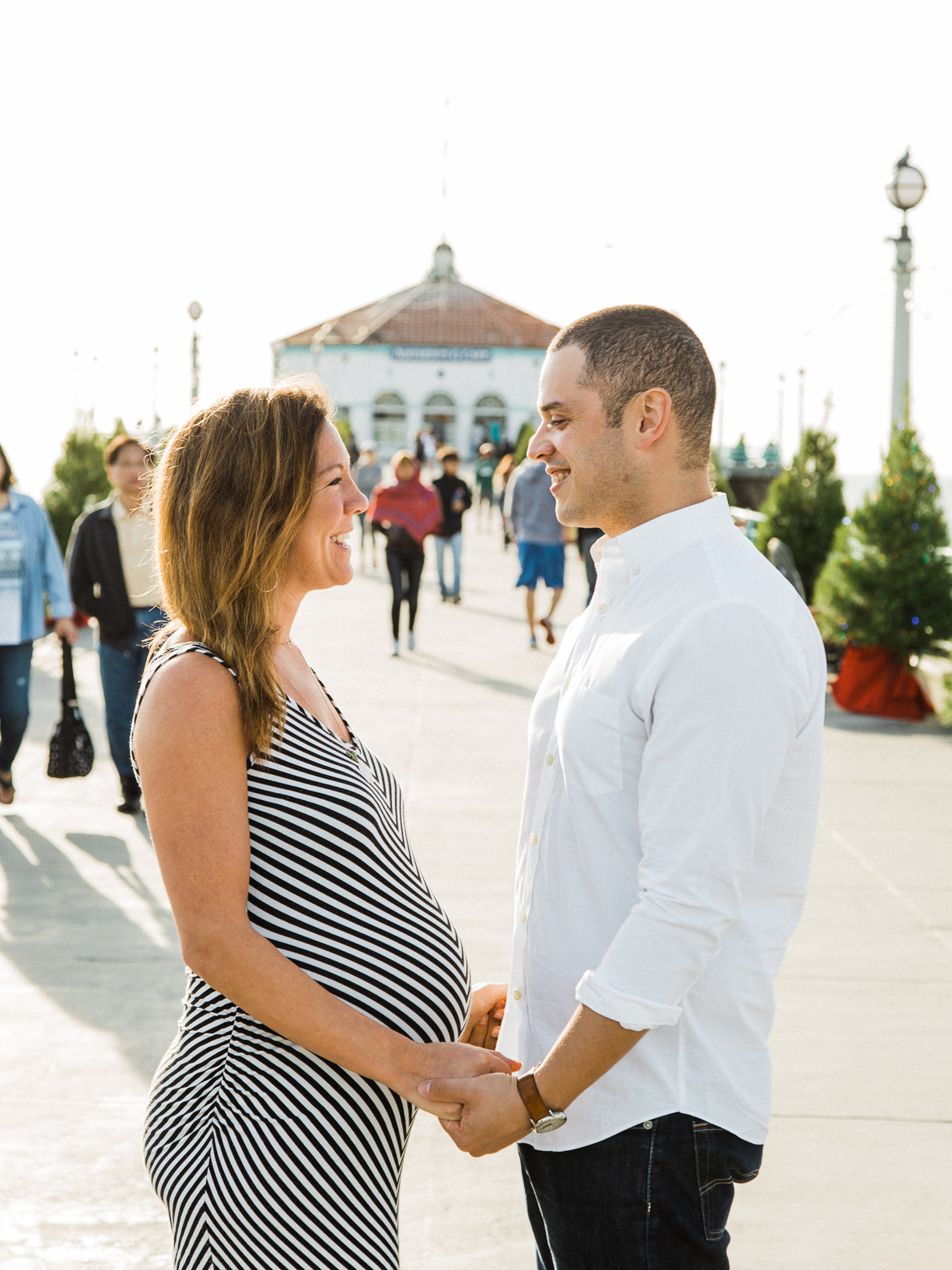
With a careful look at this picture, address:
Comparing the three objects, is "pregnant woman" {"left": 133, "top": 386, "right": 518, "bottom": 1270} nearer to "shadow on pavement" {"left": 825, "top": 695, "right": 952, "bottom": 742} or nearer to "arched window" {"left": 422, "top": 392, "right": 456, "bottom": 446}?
"shadow on pavement" {"left": 825, "top": 695, "right": 952, "bottom": 742}

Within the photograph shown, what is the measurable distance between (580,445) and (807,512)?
37.3 ft

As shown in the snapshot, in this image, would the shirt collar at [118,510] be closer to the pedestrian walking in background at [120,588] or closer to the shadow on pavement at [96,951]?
the pedestrian walking in background at [120,588]

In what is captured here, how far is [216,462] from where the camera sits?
6.32 ft

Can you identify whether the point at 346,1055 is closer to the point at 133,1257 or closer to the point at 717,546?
the point at 717,546

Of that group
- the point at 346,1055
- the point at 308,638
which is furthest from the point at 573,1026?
the point at 308,638

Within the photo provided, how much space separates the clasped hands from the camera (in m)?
1.81

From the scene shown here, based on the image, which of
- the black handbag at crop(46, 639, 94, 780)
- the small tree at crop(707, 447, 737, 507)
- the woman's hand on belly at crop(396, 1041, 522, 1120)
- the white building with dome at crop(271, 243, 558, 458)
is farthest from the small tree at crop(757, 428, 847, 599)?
the white building with dome at crop(271, 243, 558, 458)

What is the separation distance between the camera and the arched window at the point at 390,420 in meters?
83.9

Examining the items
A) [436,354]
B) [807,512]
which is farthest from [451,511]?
[436,354]

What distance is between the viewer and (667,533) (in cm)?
190

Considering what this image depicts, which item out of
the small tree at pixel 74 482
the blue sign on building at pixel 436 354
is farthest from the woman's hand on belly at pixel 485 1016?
the blue sign on building at pixel 436 354

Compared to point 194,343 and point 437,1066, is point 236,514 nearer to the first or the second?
point 437,1066

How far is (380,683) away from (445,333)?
7519 cm

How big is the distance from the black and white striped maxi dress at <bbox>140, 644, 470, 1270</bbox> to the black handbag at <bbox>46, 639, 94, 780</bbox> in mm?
5082
